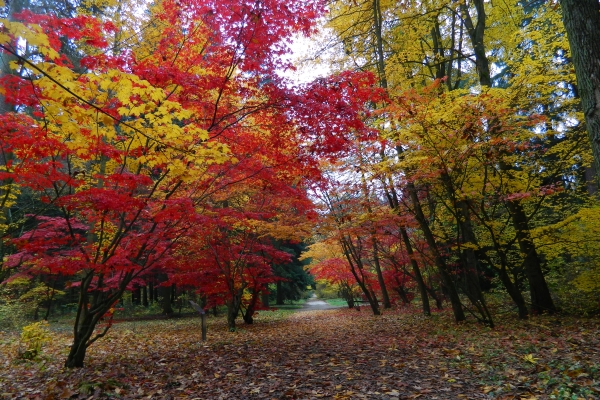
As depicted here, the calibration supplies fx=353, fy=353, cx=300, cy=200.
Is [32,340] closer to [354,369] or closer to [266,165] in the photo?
[266,165]

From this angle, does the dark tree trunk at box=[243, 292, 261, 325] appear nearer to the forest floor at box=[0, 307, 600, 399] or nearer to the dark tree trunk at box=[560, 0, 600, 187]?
the forest floor at box=[0, 307, 600, 399]

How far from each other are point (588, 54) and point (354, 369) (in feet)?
15.9

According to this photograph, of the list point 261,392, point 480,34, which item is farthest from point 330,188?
point 261,392

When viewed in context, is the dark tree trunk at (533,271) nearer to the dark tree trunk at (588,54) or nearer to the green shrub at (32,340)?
the dark tree trunk at (588,54)

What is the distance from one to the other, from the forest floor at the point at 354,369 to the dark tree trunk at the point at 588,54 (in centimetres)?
266

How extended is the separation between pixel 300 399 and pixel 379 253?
12.5 meters

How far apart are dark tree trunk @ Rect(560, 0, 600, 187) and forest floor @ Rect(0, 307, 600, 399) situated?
8.74 ft

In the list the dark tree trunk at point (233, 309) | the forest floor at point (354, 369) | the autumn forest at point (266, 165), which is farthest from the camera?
the dark tree trunk at point (233, 309)

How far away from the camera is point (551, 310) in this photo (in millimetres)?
8672

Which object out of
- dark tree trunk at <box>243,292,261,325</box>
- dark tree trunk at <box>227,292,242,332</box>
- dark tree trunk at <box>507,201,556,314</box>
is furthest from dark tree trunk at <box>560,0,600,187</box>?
dark tree trunk at <box>243,292,261,325</box>

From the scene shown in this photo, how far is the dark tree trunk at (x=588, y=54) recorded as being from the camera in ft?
11.7

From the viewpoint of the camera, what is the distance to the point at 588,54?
3646 mm

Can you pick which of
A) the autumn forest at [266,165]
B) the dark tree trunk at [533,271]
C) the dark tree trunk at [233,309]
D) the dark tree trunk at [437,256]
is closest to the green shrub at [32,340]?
the autumn forest at [266,165]

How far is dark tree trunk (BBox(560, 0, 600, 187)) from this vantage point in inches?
140
